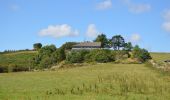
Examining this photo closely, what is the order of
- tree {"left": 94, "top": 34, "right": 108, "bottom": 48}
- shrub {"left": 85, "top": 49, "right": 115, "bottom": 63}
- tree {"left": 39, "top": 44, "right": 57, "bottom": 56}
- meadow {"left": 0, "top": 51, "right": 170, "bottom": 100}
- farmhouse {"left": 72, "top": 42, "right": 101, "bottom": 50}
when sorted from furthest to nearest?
tree {"left": 94, "top": 34, "right": 108, "bottom": 48}, farmhouse {"left": 72, "top": 42, "right": 101, "bottom": 50}, tree {"left": 39, "top": 44, "right": 57, "bottom": 56}, shrub {"left": 85, "top": 49, "right": 115, "bottom": 63}, meadow {"left": 0, "top": 51, "right": 170, "bottom": 100}

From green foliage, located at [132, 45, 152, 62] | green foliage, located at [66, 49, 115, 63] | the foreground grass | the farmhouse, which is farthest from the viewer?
the farmhouse

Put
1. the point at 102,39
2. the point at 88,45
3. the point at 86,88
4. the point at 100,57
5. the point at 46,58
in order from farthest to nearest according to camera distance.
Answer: the point at 102,39 < the point at 88,45 < the point at 46,58 < the point at 100,57 < the point at 86,88

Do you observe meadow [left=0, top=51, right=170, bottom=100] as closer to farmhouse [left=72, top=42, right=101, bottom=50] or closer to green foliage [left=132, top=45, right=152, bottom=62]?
green foliage [left=132, top=45, right=152, bottom=62]

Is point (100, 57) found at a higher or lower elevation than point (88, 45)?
lower

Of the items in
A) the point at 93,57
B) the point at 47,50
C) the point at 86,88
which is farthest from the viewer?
the point at 47,50

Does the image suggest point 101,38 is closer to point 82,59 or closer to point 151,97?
point 82,59

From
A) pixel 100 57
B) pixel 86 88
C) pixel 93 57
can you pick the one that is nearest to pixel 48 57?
pixel 93 57

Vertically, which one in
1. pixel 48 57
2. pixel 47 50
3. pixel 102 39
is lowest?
pixel 48 57

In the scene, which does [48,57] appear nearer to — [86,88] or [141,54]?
[141,54]

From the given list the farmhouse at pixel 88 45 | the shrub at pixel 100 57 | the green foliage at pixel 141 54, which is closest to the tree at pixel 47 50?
the shrub at pixel 100 57

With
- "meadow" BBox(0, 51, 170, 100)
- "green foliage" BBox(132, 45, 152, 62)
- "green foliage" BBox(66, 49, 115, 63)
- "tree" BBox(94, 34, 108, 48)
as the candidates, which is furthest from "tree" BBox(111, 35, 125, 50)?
"meadow" BBox(0, 51, 170, 100)

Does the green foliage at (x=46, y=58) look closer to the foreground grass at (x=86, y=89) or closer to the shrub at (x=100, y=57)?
the shrub at (x=100, y=57)

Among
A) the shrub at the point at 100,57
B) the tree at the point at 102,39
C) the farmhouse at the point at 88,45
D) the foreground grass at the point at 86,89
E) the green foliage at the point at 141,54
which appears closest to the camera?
the foreground grass at the point at 86,89

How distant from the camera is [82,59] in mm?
119500
